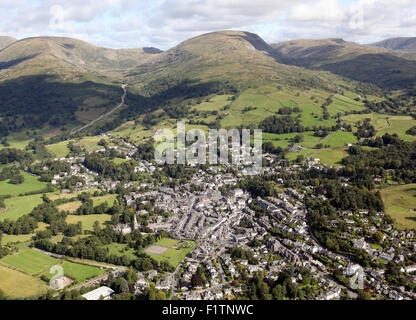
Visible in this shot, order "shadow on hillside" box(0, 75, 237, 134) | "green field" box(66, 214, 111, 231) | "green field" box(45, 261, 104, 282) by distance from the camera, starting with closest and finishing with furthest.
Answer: "green field" box(45, 261, 104, 282), "green field" box(66, 214, 111, 231), "shadow on hillside" box(0, 75, 237, 134)

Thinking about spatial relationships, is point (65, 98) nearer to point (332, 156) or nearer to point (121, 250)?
point (121, 250)

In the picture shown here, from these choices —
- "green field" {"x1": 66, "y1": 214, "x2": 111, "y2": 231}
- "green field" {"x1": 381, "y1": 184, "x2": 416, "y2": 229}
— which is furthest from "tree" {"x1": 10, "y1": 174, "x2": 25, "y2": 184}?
"green field" {"x1": 381, "y1": 184, "x2": 416, "y2": 229}

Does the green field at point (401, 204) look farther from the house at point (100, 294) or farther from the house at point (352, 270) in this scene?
the house at point (100, 294)

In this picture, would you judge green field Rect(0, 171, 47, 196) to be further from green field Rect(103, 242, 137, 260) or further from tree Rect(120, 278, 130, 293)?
tree Rect(120, 278, 130, 293)

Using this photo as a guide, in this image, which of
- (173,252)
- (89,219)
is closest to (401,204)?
(173,252)

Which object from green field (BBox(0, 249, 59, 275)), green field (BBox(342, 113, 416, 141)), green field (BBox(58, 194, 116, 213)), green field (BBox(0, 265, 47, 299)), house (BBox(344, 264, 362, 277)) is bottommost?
green field (BBox(0, 265, 47, 299))
